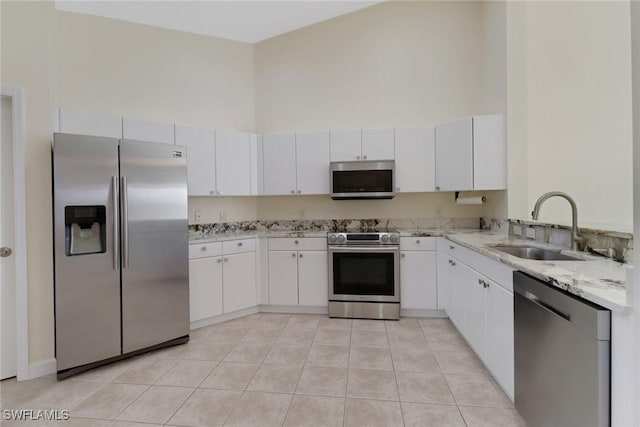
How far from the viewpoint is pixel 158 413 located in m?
1.83

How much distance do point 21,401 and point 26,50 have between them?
242 cm

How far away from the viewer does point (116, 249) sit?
238 cm

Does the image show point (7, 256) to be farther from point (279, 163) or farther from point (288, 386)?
point (279, 163)

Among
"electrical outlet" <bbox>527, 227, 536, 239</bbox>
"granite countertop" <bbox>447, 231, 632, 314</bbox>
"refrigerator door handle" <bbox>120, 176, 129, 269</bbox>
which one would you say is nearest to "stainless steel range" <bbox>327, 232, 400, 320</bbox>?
"electrical outlet" <bbox>527, 227, 536, 239</bbox>

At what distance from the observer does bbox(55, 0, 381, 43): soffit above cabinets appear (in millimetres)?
3088

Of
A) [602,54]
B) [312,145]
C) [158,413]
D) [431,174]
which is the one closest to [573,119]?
[602,54]

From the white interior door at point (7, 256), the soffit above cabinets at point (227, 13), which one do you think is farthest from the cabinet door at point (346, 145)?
the white interior door at point (7, 256)

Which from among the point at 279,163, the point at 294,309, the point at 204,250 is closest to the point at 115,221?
the point at 204,250

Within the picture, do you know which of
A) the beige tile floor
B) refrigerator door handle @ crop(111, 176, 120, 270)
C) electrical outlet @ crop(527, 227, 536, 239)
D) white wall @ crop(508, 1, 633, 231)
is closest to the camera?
the beige tile floor

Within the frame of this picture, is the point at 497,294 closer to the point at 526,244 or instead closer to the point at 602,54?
the point at 526,244

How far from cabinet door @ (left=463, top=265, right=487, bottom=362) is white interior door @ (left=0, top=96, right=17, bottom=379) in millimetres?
3406

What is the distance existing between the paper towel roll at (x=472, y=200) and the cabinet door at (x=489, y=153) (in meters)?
0.20

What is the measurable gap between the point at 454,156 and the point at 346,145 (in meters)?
1.19

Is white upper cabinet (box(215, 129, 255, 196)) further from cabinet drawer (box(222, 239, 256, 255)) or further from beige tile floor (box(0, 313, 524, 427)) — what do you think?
beige tile floor (box(0, 313, 524, 427))
